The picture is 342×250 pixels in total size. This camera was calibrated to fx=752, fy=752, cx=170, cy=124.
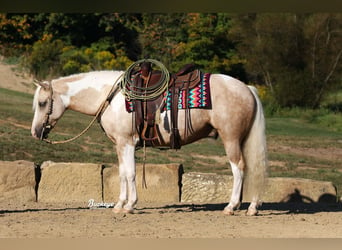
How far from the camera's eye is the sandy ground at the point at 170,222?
7848 mm

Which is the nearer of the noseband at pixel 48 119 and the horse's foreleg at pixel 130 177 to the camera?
the horse's foreleg at pixel 130 177

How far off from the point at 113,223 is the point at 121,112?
150 centimetres

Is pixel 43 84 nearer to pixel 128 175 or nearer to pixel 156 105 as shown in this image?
pixel 156 105

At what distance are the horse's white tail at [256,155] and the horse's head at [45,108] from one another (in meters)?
2.44

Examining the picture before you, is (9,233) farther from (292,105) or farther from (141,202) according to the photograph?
(292,105)

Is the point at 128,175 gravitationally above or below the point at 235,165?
below

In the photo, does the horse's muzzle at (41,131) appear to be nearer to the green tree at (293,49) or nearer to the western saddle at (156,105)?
the western saddle at (156,105)

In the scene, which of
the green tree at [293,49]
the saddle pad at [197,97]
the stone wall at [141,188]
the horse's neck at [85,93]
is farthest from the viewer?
the green tree at [293,49]

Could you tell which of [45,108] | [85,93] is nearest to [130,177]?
[85,93]

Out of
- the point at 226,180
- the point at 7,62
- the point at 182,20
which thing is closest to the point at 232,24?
the point at 182,20

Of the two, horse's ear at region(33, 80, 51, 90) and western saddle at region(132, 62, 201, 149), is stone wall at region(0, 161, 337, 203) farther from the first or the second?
horse's ear at region(33, 80, 51, 90)

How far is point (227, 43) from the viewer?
96.3ft

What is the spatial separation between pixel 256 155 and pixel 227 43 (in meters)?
20.5

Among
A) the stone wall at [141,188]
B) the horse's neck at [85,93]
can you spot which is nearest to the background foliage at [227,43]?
the stone wall at [141,188]
